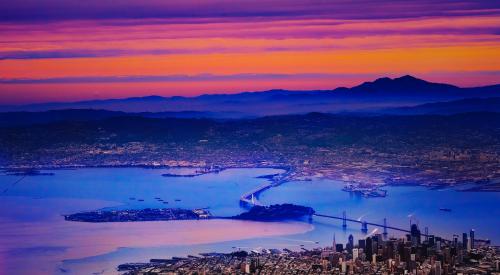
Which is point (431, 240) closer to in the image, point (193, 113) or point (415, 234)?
point (415, 234)

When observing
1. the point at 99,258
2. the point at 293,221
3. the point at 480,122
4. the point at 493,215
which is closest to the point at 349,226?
the point at 293,221

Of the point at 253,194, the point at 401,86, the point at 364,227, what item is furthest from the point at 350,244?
the point at 401,86

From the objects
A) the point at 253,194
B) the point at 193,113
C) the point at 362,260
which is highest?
the point at 193,113

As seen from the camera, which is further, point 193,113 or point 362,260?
A: point 193,113

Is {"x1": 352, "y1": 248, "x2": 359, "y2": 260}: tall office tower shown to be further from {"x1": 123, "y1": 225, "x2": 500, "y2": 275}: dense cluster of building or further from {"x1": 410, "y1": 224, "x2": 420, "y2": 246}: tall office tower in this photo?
{"x1": 410, "y1": 224, "x2": 420, "y2": 246}: tall office tower

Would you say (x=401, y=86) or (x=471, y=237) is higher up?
(x=401, y=86)

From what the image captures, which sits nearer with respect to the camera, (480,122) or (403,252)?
(403,252)

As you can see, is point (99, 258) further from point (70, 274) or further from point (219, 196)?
point (219, 196)
